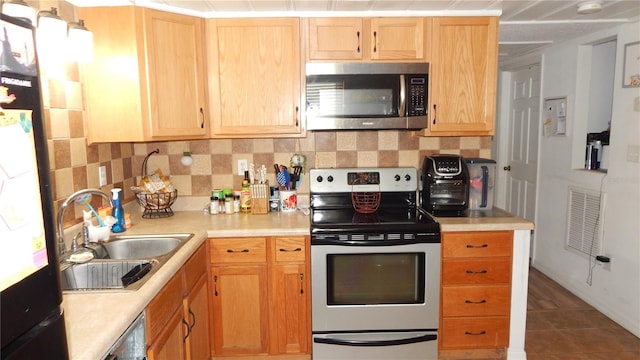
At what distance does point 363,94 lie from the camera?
239 centimetres

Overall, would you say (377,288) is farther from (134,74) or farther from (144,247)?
(134,74)

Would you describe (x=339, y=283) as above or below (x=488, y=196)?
below

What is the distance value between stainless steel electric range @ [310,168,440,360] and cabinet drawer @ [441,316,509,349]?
92mm

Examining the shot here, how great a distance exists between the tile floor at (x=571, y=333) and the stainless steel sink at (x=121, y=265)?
7.31ft

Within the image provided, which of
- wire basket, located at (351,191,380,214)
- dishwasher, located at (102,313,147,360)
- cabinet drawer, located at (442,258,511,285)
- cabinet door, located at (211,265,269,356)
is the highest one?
wire basket, located at (351,191,380,214)

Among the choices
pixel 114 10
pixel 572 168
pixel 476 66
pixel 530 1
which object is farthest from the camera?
pixel 572 168

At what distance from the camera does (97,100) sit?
6.92ft

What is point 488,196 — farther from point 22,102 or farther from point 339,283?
point 22,102

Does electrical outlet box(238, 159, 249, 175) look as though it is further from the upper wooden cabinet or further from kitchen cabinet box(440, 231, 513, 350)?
kitchen cabinet box(440, 231, 513, 350)

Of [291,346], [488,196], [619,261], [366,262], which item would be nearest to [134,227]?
[291,346]

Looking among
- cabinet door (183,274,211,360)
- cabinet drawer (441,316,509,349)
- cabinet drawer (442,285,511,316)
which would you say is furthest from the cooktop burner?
cabinet door (183,274,211,360)

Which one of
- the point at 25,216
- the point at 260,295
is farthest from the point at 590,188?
the point at 25,216

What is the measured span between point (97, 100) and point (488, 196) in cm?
233

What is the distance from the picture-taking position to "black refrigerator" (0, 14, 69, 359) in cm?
66
